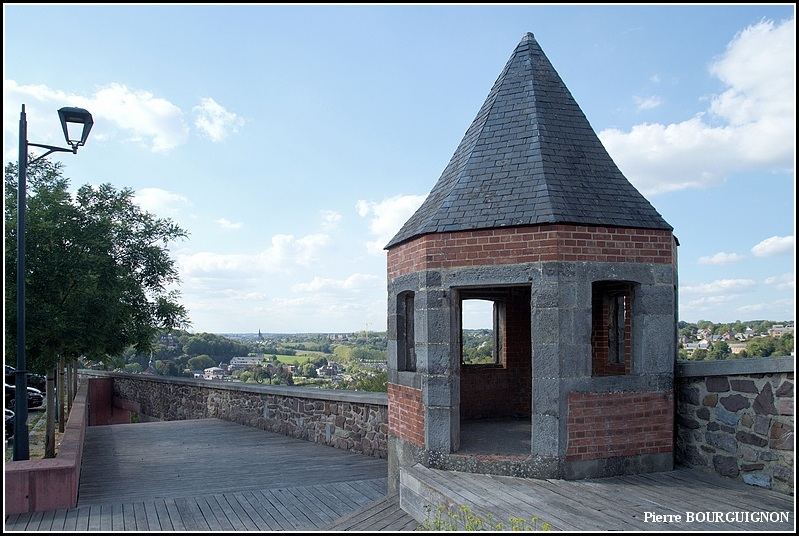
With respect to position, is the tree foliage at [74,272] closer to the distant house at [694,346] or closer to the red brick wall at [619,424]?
the red brick wall at [619,424]

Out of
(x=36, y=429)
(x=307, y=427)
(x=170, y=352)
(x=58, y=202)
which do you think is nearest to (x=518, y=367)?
(x=307, y=427)

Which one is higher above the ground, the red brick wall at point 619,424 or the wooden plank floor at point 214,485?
the red brick wall at point 619,424

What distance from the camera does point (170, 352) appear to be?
29.2 m

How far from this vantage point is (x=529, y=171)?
648cm

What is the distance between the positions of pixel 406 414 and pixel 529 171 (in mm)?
2880

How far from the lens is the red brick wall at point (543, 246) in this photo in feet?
19.4

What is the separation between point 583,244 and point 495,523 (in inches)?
106

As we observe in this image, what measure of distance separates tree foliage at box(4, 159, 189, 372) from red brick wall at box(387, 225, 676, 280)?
572cm

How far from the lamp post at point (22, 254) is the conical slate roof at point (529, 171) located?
159 inches

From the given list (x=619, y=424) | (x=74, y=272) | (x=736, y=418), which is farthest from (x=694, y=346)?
(x=74, y=272)

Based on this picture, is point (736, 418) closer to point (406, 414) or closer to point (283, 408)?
point (406, 414)

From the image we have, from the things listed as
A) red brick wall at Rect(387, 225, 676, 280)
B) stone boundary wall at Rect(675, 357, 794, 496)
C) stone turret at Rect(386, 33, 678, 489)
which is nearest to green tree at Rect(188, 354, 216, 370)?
stone turret at Rect(386, 33, 678, 489)

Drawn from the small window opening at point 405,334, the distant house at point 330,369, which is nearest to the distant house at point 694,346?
the small window opening at point 405,334

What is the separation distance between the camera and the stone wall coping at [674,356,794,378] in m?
5.27
